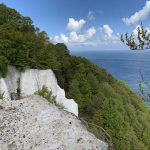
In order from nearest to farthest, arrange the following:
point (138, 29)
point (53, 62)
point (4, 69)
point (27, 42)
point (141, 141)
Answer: point (138, 29) → point (4, 69) → point (27, 42) → point (53, 62) → point (141, 141)

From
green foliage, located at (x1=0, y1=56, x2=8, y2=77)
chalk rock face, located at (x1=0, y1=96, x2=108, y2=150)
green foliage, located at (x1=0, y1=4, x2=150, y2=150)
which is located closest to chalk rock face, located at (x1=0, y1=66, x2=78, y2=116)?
green foliage, located at (x1=0, y1=56, x2=8, y2=77)

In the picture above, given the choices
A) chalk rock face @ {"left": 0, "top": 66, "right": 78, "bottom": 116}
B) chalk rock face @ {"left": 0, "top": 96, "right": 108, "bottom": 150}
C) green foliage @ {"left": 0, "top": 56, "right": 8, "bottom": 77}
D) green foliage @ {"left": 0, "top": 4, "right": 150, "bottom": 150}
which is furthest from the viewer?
green foliage @ {"left": 0, "top": 4, "right": 150, "bottom": 150}

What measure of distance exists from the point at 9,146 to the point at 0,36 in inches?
1655

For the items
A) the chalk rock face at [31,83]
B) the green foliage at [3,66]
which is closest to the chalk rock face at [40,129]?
the chalk rock face at [31,83]

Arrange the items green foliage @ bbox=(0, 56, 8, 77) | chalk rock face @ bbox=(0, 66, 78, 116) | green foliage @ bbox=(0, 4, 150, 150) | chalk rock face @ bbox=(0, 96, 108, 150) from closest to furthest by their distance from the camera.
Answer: chalk rock face @ bbox=(0, 96, 108, 150) < green foliage @ bbox=(0, 56, 8, 77) < chalk rock face @ bbox=(0, 66, 78, 116) < green foliage @ bbox=(0, 4, 150, 150)

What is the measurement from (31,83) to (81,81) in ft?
43.0

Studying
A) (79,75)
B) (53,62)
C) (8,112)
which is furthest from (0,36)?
(8,112)

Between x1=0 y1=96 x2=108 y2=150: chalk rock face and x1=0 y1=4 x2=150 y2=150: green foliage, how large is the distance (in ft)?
125

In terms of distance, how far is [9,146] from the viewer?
725 centimetres

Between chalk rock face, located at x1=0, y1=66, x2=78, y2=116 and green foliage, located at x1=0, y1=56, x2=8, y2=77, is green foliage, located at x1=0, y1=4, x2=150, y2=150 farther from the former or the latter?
chalk rock face, located at x1=0, y1=66, x2=78, y2=116

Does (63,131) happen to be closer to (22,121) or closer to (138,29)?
(22,121)

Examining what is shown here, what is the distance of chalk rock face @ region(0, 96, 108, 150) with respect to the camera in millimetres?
7102

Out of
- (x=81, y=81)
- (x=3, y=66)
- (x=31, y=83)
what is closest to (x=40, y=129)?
(x=3, y=66)

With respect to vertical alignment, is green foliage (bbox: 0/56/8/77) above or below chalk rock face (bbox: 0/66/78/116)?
above
